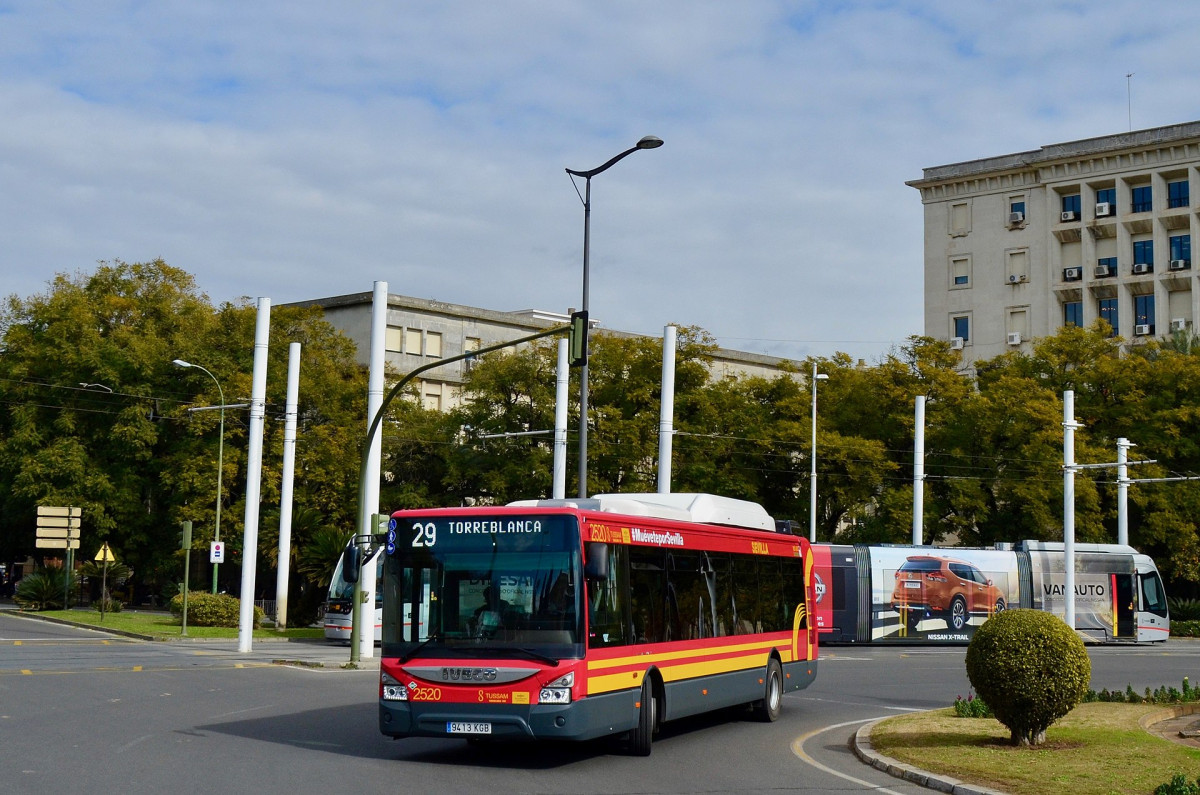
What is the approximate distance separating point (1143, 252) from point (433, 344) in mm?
42459

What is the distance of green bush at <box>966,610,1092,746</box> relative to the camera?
1395 centimetres

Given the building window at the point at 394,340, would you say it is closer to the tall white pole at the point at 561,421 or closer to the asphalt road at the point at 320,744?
the tall white pole at the point at 561,421

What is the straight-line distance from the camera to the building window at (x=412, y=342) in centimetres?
6800

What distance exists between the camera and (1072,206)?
81.4 meters

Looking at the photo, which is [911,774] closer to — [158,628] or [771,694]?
[771,694]

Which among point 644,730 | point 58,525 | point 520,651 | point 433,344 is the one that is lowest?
point 644,730

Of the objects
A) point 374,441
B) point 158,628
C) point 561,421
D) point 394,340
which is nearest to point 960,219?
point 394,340


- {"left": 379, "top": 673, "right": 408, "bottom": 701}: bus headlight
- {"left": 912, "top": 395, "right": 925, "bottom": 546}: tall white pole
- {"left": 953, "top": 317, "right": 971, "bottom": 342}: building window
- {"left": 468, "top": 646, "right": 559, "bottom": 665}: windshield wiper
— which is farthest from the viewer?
{"left": 953, "top": 317, "right": 971, "bottom": 342}: building window

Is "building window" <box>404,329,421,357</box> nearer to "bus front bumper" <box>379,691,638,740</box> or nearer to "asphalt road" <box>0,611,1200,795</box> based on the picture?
"asphalt road" <box>0,611,1200,795</box>

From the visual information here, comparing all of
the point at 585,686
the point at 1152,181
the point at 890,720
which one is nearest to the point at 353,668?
the point at 890,720

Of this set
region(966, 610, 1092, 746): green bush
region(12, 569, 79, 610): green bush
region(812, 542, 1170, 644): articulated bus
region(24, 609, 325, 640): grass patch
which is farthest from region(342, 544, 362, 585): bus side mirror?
region(12, 569, 79, 610): green bush

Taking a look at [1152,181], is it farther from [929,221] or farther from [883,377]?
[883,377]

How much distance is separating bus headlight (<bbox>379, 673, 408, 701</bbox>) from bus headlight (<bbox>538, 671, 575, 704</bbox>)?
1525mm

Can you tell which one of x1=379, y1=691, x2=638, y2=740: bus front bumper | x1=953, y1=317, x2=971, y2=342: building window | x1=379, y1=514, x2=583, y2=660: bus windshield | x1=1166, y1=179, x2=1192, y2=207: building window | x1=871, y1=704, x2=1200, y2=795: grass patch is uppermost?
x1=1166, y1=179, x2=1192, y2=207: building window
